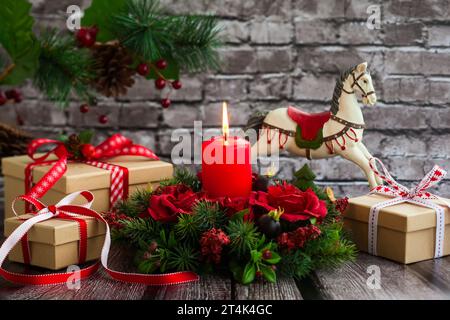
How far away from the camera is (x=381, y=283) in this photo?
2.78ft

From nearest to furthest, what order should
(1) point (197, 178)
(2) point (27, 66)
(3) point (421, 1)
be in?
(1) point (197, 178), (2) point (27, 66), (3) point (421, 1)

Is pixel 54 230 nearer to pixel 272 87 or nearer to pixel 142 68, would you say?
pixel 142 68

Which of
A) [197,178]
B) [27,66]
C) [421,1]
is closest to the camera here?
[197,178]

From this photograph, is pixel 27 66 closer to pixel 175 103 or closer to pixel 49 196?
pixel 49 196

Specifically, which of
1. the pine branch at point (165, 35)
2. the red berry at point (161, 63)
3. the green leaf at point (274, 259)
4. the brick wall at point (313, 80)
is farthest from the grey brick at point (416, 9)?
the green leaf at point (274, 259)

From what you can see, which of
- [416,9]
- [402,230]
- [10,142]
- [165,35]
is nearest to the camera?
[402,230]

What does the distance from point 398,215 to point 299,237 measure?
0.19 metres

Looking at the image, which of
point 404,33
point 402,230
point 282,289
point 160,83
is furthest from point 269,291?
point 404,33

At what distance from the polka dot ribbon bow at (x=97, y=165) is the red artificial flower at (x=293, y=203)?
0.32 metres

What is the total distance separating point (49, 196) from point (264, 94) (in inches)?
28.7

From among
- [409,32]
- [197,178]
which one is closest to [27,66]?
[197,178]

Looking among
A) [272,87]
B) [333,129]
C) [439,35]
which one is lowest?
[333,129]

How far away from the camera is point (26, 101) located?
1.63 metres

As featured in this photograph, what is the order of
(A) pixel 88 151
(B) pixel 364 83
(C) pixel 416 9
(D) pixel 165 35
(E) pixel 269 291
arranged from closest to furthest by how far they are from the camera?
(E) pixel 269 291 → (B) pixel 364 83 → (A) pixel 88 151 → (D) pixel 165 35 → (C) pixel 416 9
